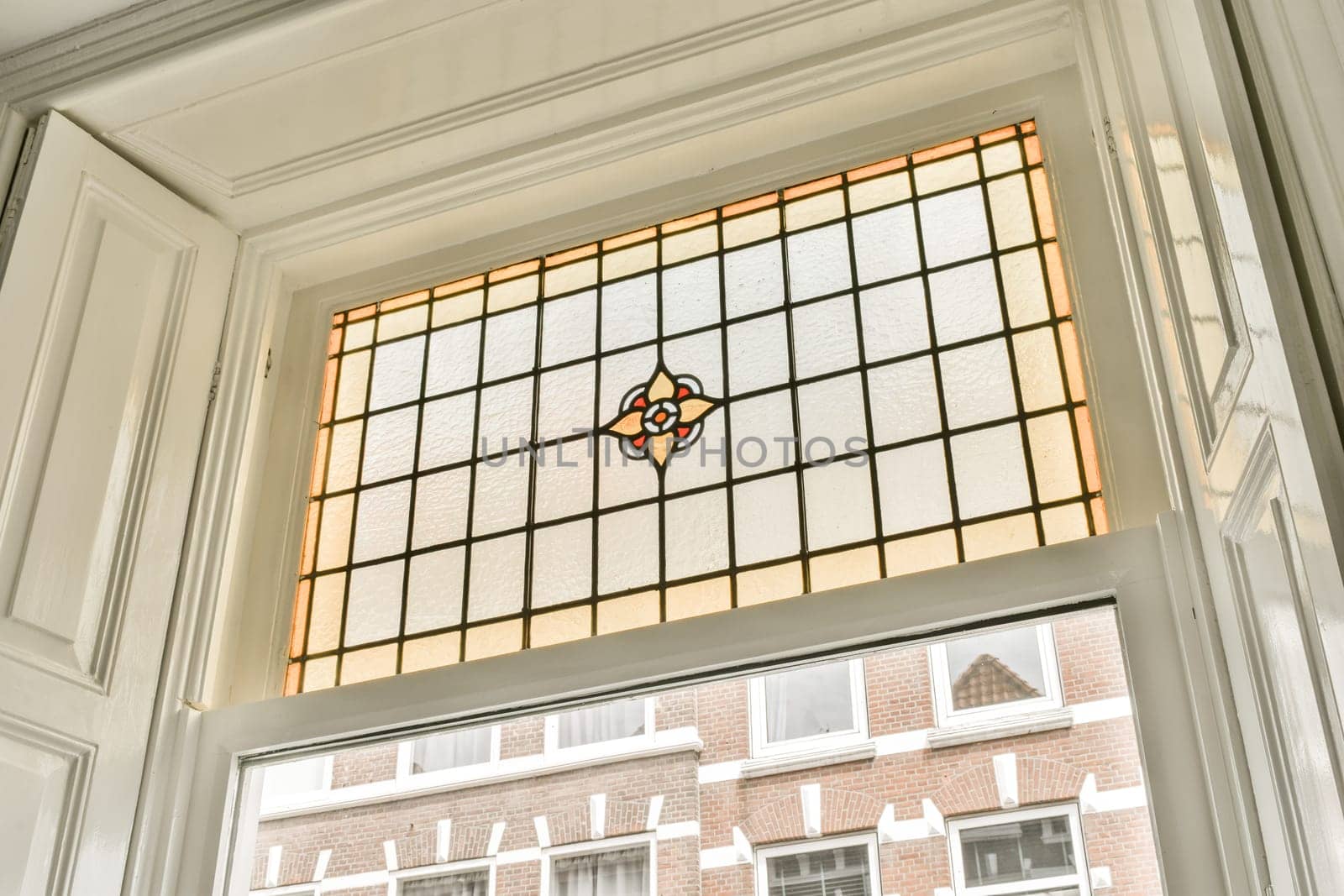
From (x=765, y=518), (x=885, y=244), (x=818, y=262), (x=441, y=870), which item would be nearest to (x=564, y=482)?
(x=765, y=518)

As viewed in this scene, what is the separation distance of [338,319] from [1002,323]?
1.61 m

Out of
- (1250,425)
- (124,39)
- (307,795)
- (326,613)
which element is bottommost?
(1250,425)

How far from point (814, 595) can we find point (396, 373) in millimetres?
1253

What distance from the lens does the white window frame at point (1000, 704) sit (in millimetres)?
16312

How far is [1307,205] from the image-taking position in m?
1.21

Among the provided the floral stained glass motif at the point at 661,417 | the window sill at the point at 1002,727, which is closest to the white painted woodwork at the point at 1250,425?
the floral stained glass motif at the point at 661,417

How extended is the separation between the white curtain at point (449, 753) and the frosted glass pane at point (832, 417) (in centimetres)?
1655

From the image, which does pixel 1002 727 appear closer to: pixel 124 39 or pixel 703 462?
pixel 703 462

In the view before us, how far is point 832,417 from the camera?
2451 mm

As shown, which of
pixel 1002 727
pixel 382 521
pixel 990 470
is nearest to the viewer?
pixel 990 470

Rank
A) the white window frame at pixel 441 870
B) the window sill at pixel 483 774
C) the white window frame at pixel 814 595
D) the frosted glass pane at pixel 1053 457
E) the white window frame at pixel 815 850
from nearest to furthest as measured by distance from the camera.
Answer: the white window frame at pixel 814 595, the frosted glass pane at pixel 1053 457, the white window frame at pixel 815 850, the white window frame at pixel 441 870, the window sill at pixel 483 774

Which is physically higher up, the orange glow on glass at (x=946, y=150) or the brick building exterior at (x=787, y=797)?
the brick building exterior at (x=787, y=797)

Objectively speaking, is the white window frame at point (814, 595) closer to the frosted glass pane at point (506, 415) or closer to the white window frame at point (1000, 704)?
the frosted glass pane at point (506, 415)

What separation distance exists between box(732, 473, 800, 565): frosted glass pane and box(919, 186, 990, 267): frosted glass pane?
56cm
